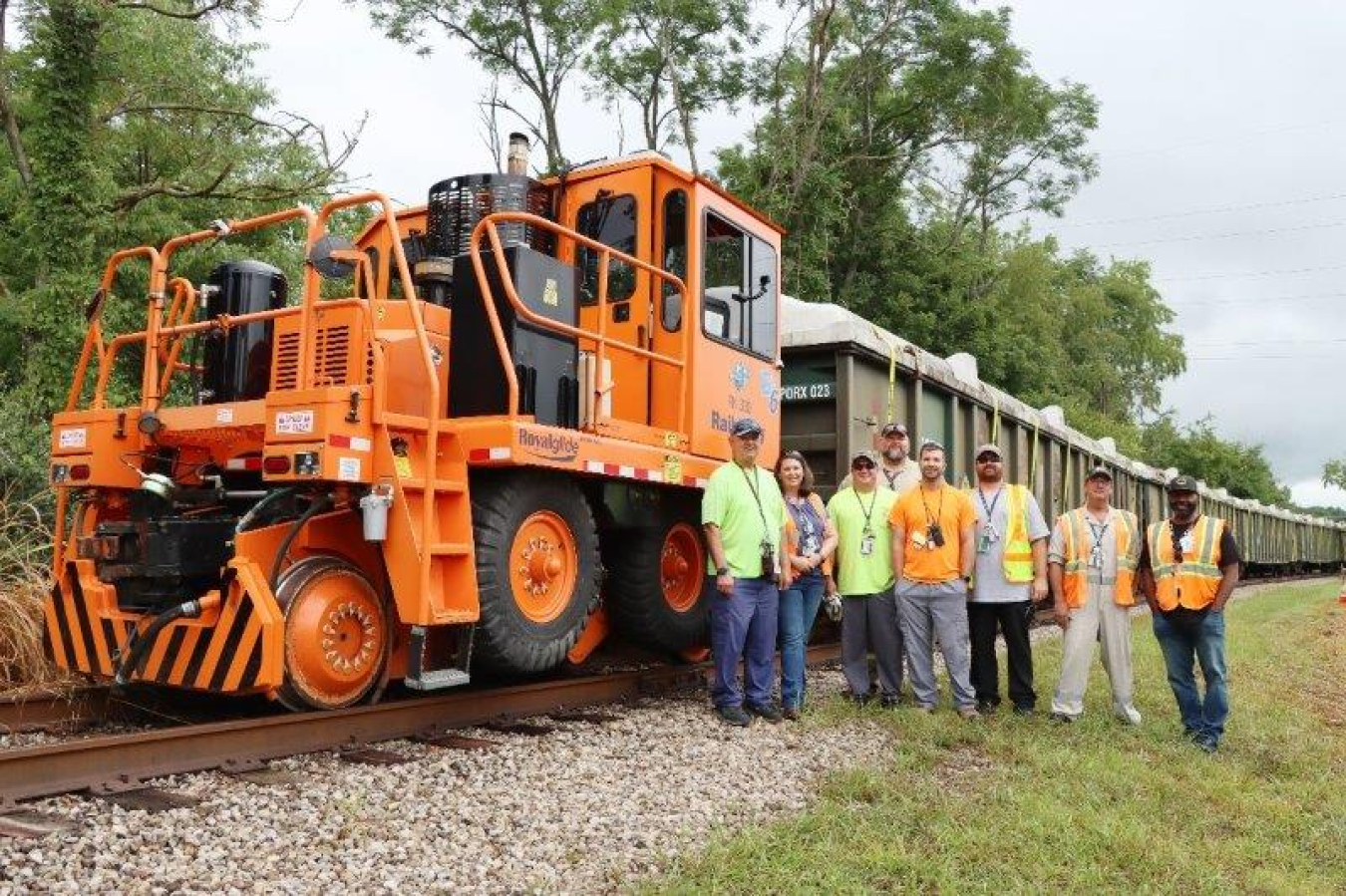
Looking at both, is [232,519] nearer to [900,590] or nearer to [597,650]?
[597,650]

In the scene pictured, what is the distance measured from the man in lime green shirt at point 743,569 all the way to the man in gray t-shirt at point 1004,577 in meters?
1.51

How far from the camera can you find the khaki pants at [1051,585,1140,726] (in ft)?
21.5

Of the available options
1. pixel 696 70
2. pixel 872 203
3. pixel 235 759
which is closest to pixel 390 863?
pixel 235 759

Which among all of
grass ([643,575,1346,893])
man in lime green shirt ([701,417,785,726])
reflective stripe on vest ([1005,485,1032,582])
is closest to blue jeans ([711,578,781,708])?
man in lime green shirt ([701,417,785,726])

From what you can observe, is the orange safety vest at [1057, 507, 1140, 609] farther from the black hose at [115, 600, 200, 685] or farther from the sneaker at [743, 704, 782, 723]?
the black hose at [115, 600, 200, 685]

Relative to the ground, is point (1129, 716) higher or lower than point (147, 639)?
lower

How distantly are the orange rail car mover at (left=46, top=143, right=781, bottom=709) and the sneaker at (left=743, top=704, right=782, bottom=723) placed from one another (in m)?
0.82

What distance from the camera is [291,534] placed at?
498 cm

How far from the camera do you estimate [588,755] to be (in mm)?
4934

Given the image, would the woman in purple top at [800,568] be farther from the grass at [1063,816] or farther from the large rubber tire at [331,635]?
the large rubber tire at [331,635]

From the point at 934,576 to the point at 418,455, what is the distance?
11.1 ft

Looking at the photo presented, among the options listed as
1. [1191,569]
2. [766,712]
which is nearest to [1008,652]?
[1191,569]

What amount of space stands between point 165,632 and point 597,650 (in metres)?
3.69

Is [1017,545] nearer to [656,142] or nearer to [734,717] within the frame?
[734,717]
